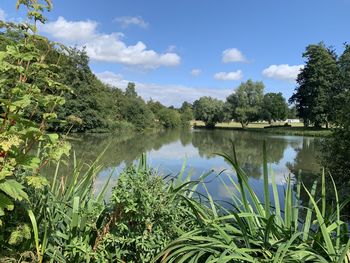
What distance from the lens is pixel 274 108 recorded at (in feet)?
213

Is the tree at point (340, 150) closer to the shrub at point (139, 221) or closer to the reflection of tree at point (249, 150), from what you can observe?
the reflection of tree at point (249, 150)

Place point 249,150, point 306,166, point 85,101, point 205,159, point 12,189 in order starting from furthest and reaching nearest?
point 85,101 → point 249,150 → point 205,159 → point 306,166 → point 12,189

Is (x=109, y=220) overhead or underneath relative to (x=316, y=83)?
underneath

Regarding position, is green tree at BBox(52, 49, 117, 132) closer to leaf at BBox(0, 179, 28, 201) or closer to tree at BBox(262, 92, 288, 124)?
tree at BBox(262, 92, 288, 124)

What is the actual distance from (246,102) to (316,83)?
18123mm

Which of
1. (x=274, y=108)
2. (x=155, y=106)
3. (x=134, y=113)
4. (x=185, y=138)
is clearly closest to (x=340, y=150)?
(x=185, y=138)

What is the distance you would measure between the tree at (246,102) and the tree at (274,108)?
1051mm

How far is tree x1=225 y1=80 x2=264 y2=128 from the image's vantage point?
205 feet

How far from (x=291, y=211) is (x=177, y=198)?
0.72 meters

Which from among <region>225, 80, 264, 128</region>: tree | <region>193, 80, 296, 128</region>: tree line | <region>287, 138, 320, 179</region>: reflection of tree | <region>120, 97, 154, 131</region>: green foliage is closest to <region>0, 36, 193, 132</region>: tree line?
<region>120, 97, 154, 131</region>: green foliage

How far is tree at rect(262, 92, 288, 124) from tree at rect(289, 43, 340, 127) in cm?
1184

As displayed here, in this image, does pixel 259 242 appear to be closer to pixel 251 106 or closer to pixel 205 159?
pixel 205 159

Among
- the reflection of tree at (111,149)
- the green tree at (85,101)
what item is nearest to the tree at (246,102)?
the green tree at (85,101)

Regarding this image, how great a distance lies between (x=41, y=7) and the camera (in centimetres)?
194
